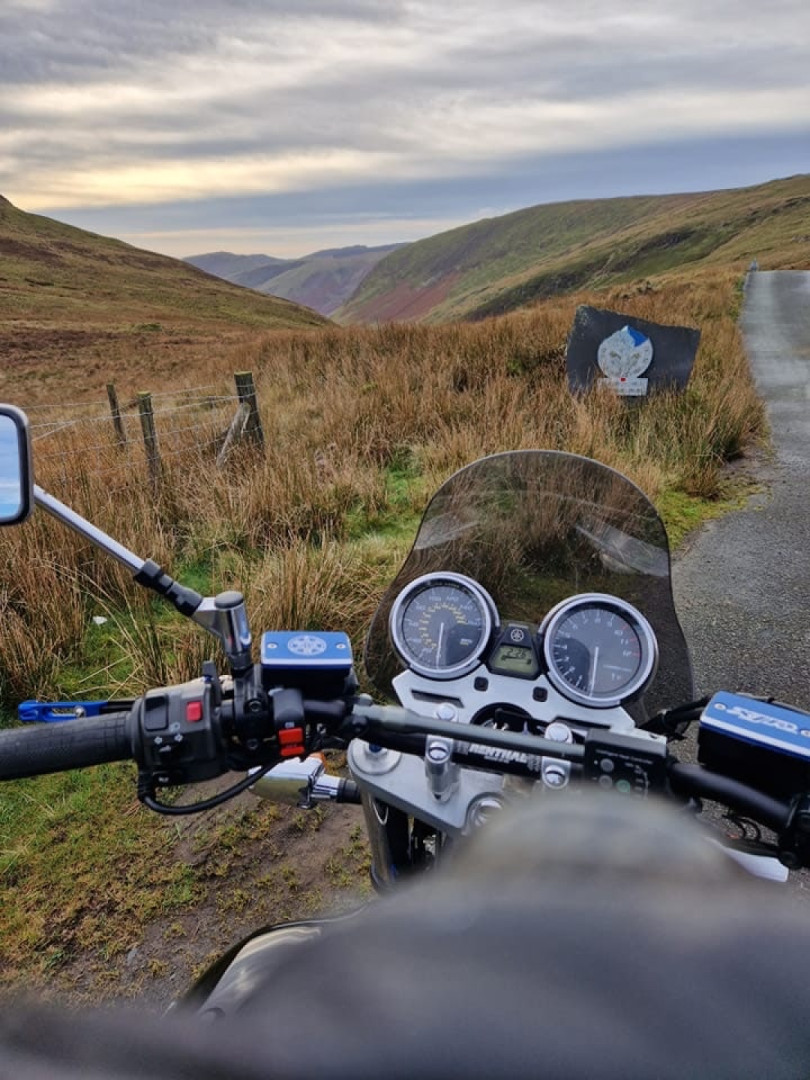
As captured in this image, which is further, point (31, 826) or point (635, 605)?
point (31, 826)

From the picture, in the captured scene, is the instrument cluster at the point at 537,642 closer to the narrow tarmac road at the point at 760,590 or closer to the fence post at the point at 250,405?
the narrow tarmac road at the point at 760,590

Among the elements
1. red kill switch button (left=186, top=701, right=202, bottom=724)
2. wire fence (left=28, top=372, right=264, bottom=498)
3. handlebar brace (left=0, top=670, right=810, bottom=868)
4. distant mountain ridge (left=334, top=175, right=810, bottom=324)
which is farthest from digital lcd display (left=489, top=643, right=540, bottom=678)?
distant mountain ridge (left=334, top=175, right=810, bottom=324)

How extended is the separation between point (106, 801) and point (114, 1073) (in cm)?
255

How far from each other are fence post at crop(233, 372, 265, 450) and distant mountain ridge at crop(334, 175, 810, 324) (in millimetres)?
8584

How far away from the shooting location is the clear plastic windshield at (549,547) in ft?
5.48

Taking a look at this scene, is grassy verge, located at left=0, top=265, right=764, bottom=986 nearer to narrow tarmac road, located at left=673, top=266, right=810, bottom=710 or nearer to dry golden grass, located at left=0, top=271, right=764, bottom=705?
dry golden grass, located at left=0, top=271, right=764, bottom=705

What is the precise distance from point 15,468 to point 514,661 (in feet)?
3.52

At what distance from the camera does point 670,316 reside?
535 inches

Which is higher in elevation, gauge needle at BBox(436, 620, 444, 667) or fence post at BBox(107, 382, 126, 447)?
gauge needle at BBox(436, 620, 444, 667)

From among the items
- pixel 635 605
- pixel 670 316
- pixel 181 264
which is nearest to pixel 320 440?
pixel 635 605

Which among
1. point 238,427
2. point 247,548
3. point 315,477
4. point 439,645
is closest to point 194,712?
point 439,645

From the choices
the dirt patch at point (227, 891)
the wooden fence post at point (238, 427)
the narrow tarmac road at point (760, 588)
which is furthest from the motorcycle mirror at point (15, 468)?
the wooden fence post at point (238, 427)

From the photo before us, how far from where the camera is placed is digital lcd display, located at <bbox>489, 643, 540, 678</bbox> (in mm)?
1432

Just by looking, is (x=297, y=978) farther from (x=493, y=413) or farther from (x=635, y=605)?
(x=493, y=413)
